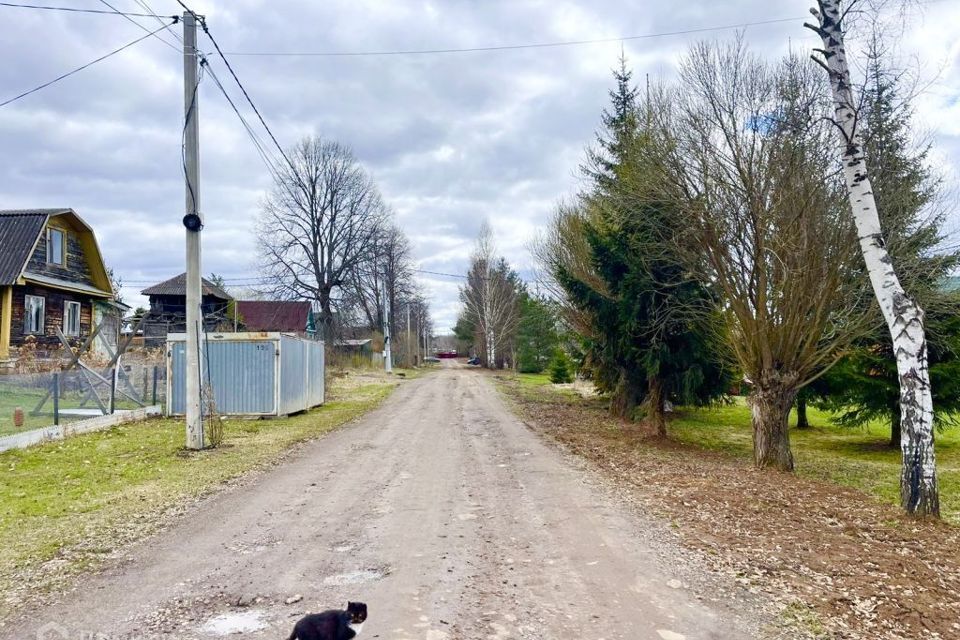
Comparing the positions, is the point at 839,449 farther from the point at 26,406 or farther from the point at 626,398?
the point at 26,406

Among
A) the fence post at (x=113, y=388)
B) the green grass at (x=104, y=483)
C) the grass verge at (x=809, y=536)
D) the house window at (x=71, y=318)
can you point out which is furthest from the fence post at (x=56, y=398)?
the house window at (x=71, y=318)

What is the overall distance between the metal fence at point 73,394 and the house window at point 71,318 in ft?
37.1

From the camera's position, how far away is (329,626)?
3336 mm

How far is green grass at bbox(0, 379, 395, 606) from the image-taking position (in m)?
5.55

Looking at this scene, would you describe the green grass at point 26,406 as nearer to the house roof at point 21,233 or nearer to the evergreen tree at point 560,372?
the house roof at point 21,233

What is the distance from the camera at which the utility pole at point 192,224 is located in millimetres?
10867

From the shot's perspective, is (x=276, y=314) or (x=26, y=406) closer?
(x=26, y=406)

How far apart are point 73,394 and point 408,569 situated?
11.9 m

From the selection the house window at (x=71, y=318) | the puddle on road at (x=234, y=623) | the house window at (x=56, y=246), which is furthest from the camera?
the house window at (x=71, y=318)

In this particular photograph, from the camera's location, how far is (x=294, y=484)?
8227 mm

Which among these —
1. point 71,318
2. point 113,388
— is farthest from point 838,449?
point 71,318

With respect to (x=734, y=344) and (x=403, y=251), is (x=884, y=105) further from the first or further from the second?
(x=403, y=251)

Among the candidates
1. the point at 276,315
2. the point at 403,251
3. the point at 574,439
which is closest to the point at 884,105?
the point at 574,439

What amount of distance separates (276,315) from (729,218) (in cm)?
5125
